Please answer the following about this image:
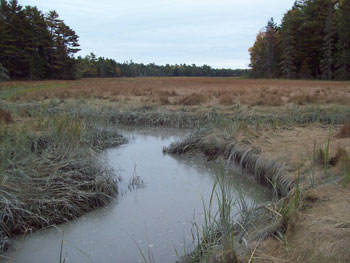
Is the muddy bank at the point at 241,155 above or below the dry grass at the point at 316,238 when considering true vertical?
below

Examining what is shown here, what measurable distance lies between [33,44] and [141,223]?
3912 cm

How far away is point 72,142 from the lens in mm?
4898

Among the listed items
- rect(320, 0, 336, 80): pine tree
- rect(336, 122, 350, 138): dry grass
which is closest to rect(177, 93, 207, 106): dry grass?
rect(336, 122, 350, 138): dry grass

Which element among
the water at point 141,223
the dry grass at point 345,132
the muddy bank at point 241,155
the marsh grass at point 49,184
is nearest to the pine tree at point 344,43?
the dry grass at point 345,132

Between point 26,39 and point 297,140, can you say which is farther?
point 26,39

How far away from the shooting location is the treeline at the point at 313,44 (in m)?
32.4

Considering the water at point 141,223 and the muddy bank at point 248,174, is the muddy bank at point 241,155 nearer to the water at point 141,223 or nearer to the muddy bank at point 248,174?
the muddy bank at point 248,174

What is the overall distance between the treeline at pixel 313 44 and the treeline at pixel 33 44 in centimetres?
2667

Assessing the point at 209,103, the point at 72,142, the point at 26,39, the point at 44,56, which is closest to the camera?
the point at 72,142

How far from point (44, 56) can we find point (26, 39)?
3.02m

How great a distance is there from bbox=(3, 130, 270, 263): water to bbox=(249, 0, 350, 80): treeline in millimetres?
31757

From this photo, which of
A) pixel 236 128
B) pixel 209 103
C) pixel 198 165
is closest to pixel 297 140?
pixel 236 128

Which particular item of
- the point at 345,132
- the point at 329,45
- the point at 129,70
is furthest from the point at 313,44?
the point at 129,70

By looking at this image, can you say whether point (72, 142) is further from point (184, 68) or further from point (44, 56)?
point (184, 68)
